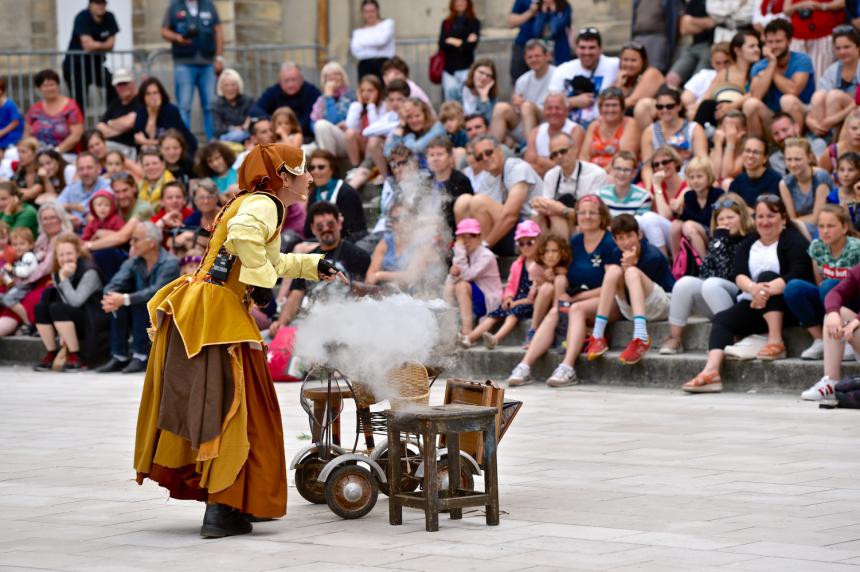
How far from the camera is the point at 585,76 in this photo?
16.1 m

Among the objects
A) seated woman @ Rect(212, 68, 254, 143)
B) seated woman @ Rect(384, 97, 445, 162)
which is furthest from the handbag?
seated woman @ Rect(384, 97, 445, 162)

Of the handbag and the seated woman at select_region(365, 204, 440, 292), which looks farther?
the handbag

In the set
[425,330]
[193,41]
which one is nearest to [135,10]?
[193,41]

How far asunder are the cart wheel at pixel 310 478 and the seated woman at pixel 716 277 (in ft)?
17.5

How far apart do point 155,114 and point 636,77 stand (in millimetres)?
6330

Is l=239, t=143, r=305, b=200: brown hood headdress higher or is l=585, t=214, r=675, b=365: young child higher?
l=239, t=143, r=305, b=200: brown hood headdress

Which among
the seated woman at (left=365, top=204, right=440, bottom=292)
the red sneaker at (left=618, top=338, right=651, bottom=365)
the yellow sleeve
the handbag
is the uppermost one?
the handbag

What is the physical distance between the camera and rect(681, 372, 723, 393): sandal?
11.9 metres

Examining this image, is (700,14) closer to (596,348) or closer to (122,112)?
(596,348)

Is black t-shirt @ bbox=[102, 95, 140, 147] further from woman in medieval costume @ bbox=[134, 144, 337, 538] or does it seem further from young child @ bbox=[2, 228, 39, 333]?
woman in medieval costume @ bbox=[134, 144, 337, 538]

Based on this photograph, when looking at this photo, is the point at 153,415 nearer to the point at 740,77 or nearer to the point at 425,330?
the point at 425,330

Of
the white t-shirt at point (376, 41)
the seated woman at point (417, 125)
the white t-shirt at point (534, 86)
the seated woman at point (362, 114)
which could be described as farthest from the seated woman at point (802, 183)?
the white t-shirt at point (376, 41)

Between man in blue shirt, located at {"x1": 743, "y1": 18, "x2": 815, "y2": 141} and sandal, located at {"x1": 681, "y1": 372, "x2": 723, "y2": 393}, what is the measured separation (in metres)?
3.31

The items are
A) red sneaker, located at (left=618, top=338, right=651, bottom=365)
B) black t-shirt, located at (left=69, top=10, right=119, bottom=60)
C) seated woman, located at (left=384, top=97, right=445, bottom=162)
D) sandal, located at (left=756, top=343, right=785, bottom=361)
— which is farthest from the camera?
black t-shirt, located at (left=69, top=10, right=119, bottom=60)
